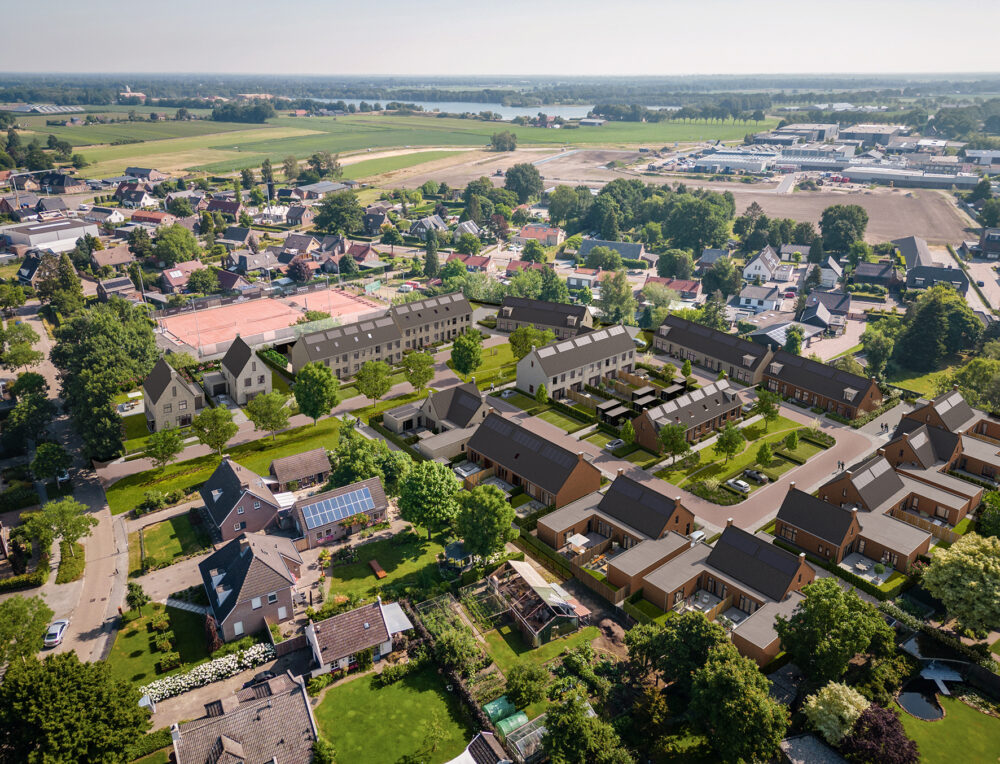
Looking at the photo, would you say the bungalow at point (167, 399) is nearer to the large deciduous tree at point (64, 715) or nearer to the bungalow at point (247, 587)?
the bungalow at point (247, 587)

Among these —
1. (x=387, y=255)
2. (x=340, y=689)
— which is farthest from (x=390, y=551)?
(x=387, y=255)

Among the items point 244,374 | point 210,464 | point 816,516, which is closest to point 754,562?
point 816,516

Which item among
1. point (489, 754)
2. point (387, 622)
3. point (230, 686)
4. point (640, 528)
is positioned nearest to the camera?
point (489, 754)

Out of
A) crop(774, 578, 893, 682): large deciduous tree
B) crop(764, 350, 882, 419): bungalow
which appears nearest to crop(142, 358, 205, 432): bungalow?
crop(774, 578, 893, 682): large deciduous tree

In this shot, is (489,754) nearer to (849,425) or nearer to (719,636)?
(719,636)

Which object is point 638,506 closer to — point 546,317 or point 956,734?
point 956,734

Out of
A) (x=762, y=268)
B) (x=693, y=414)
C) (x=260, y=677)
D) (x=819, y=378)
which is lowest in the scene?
(x=260, y=677)

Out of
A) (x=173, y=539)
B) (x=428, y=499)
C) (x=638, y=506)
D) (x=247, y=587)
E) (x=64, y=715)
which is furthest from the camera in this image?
(x=173, y=539)
